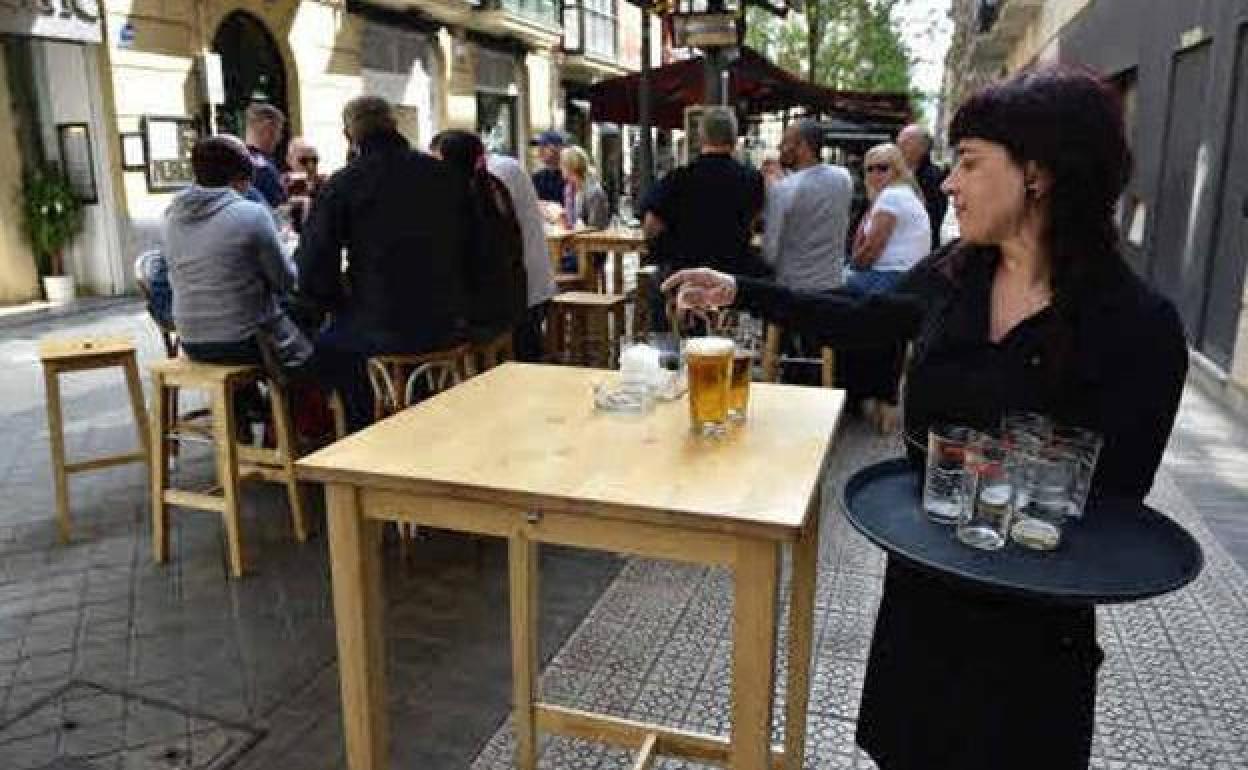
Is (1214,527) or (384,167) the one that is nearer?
(384,167)

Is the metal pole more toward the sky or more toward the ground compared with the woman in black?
more toward the sky

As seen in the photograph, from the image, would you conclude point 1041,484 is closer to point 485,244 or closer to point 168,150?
point 485,244

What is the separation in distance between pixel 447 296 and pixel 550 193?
4.87 meters

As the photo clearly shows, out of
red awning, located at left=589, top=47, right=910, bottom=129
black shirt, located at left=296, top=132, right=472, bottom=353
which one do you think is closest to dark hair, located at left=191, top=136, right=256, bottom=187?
black shirt, located at left=296, top=132, right=472, bottom=353

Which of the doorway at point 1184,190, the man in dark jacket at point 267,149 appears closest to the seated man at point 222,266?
the man in dark jacket at point 267,149

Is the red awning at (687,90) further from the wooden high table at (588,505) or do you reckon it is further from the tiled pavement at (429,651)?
the wooden high table at (588,505)

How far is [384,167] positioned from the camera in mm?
3678

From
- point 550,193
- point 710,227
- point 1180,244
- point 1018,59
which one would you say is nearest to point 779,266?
point 710,227

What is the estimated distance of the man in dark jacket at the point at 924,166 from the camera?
7.09 metres

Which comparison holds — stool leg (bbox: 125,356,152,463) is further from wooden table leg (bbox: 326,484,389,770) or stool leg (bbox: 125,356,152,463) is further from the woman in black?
the woman in black

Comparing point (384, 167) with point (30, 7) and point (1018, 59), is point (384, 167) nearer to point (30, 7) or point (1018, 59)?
point (30, 7)

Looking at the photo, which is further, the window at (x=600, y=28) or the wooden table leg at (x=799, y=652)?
the window at (x=600, y=28)

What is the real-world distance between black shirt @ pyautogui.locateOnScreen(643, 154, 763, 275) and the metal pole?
10.2 ft

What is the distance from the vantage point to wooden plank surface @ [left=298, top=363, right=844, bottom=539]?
1.67 metres
